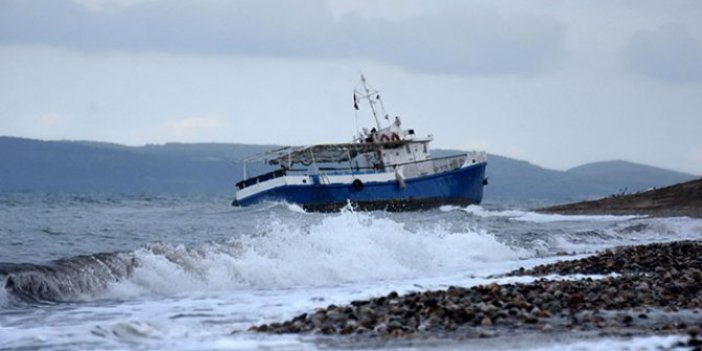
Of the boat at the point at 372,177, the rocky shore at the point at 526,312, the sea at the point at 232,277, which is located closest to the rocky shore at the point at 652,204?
the boat at the point at 372,177

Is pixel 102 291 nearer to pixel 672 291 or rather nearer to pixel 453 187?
pixel 672 291

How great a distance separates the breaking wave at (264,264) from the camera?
1741cm

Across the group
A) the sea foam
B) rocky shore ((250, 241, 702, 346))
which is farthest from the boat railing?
rocky shore ((250, 241, 702, 346))

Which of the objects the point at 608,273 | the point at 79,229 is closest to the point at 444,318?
the point at 608,273

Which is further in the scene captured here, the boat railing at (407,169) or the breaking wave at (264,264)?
the boat railing at (407,169)

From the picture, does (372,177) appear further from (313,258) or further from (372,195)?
(313,258)

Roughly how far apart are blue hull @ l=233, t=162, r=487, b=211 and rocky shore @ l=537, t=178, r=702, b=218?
5758mm

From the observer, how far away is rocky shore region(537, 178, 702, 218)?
1956 inches

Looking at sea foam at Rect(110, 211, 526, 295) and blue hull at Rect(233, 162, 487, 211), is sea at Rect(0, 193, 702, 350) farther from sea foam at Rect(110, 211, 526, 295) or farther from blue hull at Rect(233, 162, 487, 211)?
blue hull at Rect(233, 162, 487, 211)

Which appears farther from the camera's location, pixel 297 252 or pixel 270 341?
pixel 297 252

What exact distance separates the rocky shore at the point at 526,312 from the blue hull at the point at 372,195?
4028cm

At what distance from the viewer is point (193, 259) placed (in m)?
20.4

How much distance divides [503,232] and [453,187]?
78.5 ft

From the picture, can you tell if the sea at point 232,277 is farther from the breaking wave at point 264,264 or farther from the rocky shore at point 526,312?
the rocky shore at point 526,312
